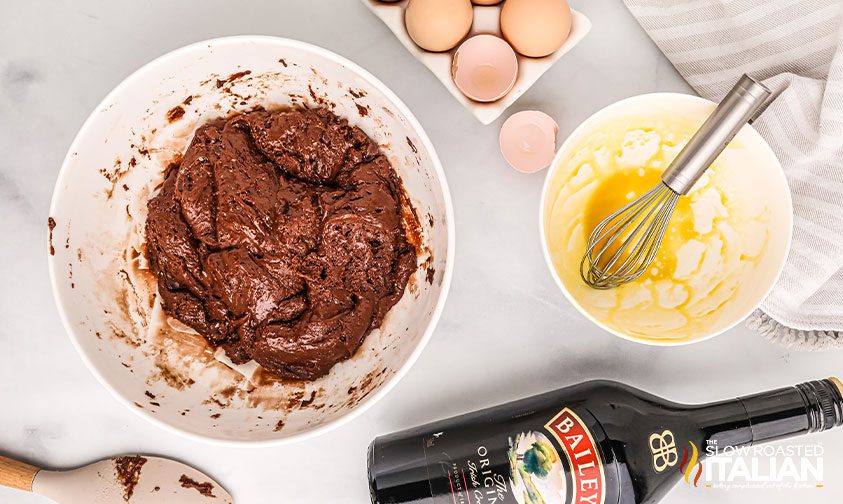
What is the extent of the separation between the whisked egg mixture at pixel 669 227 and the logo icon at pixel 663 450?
0.16 m

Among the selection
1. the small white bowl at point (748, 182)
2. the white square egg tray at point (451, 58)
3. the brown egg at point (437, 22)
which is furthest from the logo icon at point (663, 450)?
the brown egg at point (437, 22)

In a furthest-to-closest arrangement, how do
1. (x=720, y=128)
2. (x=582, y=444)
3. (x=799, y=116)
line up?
Answer: (x=799, y=116)
(x=582, y=444)
(x=720, y=128)

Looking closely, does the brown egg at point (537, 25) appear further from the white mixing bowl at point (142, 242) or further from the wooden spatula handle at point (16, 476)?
the wooden spatula handle at point (16, 476)

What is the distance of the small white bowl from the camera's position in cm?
95

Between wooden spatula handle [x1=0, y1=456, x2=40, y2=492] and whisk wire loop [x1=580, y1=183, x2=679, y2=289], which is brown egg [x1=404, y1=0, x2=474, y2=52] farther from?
wooden spatula handle [x1=0, y1=456, x2=40, y2=492]

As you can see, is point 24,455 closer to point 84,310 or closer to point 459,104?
point 84,310

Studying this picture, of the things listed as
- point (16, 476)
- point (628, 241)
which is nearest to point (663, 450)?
point (628, 241)

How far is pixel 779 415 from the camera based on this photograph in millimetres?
929

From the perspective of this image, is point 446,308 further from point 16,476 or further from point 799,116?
point 16,476

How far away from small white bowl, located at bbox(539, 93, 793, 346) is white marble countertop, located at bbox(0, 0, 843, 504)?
0.61 ft

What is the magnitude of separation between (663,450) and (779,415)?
174 mm

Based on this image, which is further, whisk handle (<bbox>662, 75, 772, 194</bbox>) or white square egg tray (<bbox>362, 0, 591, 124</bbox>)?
white square egg tray (<bbox>362, 0, 591, 124</bbox>)

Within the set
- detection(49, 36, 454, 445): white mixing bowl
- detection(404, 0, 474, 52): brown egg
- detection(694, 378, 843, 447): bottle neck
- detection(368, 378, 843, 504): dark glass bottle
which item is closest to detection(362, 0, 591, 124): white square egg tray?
detection(404, 0, 474, 52): brown egg

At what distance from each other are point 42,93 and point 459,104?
768mm
